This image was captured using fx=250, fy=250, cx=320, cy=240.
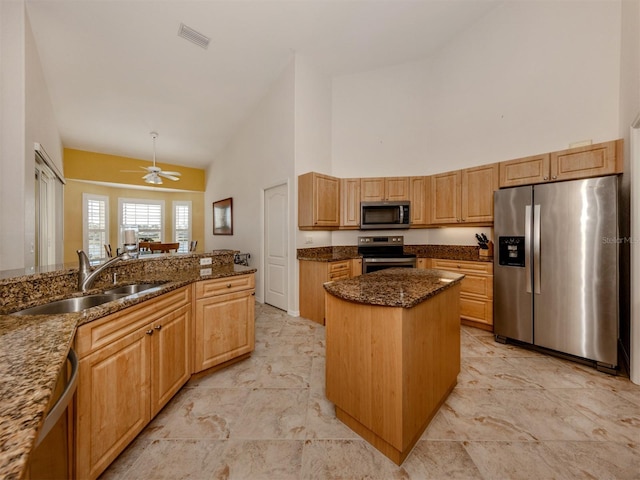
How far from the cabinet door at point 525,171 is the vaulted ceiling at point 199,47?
2.20 m

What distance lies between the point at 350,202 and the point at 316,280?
4.65ft

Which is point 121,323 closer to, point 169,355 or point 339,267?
point 169,355

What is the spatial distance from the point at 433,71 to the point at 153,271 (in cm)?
495

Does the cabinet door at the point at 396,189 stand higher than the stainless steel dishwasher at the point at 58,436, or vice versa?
the cabinet door at the point at 396,189

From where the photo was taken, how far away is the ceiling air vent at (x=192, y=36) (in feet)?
10.1

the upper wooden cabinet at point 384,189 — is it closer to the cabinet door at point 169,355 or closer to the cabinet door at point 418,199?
the cabinet door at point 418,199

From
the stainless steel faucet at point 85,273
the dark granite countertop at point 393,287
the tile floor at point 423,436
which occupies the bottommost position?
the tile floor at point 423,436

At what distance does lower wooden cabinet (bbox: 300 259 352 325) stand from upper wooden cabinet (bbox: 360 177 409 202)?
112 centimetres

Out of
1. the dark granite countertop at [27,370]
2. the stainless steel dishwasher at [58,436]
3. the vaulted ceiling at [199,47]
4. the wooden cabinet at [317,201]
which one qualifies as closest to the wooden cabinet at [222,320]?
the dark granite countertop at [27,370]

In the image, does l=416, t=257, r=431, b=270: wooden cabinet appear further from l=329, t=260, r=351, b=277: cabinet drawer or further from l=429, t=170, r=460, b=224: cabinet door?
l=329, t=260, r=351, b=277: cabinet drawer

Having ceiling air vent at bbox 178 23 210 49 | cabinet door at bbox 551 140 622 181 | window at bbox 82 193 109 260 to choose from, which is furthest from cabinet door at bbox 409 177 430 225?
window at bbox 82 193 109 260

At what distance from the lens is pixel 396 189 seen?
13.3 ft

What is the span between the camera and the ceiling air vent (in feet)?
10.1

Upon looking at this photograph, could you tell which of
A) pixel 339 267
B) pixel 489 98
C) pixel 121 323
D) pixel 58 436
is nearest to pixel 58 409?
pixel 58 436
